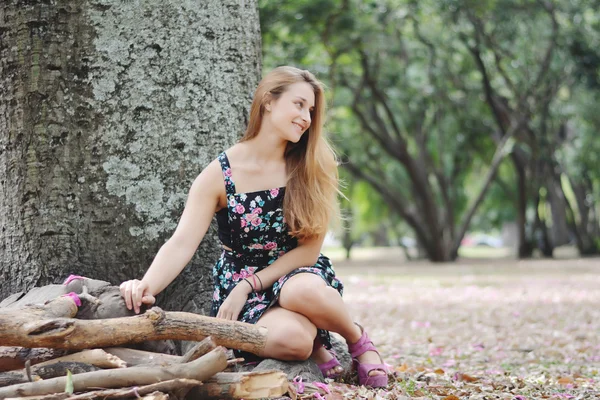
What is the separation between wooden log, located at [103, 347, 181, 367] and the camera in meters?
2.96

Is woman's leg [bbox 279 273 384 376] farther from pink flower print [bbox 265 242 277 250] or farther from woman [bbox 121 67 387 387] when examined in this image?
pink flower print [bbox 265 242 277 250]

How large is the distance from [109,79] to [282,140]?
94 centimetres

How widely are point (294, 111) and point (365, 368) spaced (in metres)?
1.30

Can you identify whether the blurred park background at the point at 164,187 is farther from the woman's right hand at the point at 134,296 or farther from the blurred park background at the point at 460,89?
the blurred park background at the point at 460,89

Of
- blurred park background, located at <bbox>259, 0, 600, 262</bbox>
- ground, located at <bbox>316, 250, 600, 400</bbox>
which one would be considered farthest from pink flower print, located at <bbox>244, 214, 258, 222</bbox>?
blurred park background, located at <bbox>259, 0, 600, 262</bbox>

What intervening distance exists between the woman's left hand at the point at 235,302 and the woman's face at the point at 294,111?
754 millimetres

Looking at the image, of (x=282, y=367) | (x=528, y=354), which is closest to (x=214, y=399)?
(x=282, y=367)

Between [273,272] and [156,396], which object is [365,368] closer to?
[273,272]

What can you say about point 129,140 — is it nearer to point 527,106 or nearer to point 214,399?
point 214,399

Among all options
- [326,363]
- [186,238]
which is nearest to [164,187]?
[186,238]

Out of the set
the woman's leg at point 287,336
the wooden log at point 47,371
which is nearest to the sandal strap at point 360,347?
the woman's leg at point 287,336

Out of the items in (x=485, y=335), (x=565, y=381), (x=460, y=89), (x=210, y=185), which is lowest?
(x=485, y=335)

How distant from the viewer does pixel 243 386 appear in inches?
112

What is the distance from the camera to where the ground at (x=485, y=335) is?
3971 millimetres
